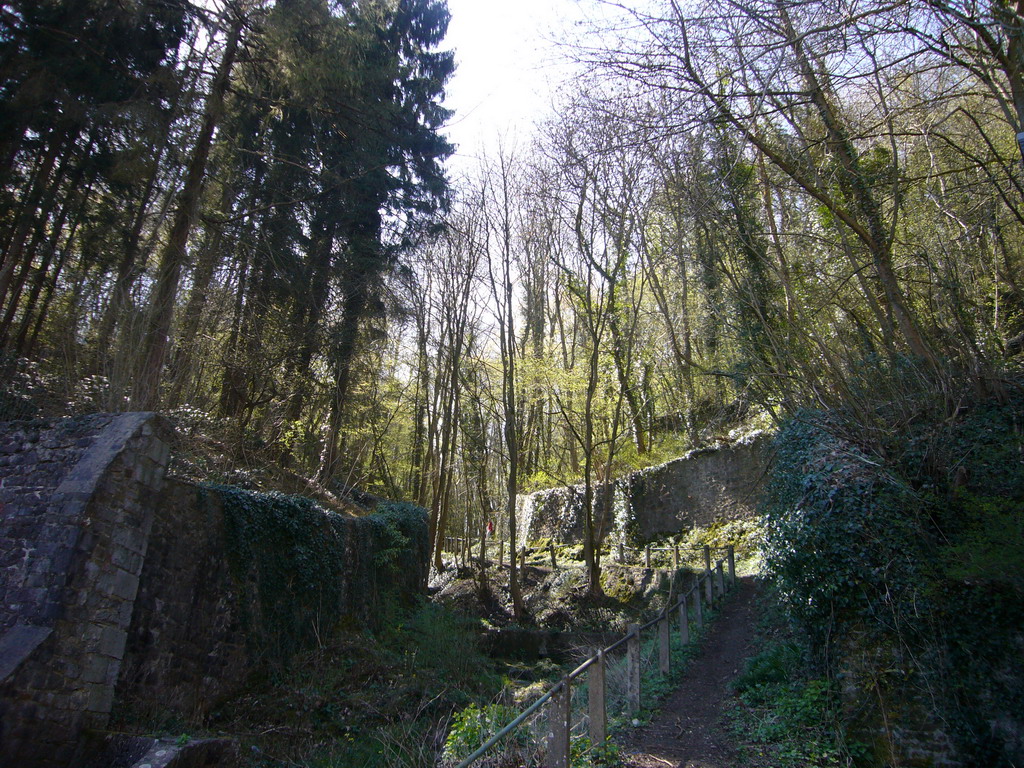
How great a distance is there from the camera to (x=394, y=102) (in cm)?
1559

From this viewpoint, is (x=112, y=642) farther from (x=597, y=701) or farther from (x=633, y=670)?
(x=633, y=670)

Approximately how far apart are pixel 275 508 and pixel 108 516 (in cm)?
355

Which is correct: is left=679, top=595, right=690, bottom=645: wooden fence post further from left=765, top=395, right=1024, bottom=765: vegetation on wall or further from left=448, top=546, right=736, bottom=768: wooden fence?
left=765, top=395, right=1024, bottom=765: vegetation on wall

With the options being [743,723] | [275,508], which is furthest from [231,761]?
[743,723]

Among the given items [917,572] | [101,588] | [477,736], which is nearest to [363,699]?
[101,588]

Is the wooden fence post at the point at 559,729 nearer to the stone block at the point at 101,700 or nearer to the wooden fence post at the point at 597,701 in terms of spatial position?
the wooden fence post at the point at 597,701

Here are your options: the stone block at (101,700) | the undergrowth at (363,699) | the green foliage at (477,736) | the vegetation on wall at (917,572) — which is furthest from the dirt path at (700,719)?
the stone block at (101,700)

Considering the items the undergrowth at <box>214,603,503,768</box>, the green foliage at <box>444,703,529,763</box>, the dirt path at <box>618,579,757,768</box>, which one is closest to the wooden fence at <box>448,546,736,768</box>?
the green foliage at <box>444,703,529,763</box>

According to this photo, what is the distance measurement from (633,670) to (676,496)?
11.4m

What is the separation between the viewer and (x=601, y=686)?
500 cm

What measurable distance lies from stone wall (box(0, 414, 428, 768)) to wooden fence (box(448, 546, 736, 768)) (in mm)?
4497

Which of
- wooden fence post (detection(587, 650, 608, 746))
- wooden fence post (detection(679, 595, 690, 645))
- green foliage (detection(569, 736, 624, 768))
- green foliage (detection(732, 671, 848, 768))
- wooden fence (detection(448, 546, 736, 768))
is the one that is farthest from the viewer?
wooden fence post (detection(679, 595, 690, 645))

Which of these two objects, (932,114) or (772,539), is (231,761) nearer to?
(772,539)

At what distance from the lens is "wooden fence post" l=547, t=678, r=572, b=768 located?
12.7 feet
